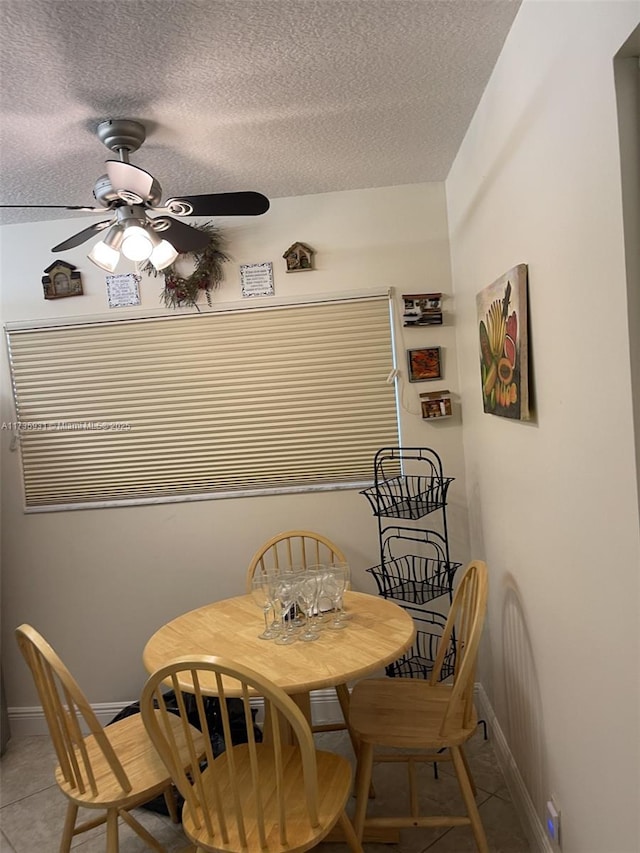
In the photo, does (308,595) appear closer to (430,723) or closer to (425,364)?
(430,723)

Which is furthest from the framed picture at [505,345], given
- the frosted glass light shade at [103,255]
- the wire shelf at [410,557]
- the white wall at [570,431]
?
the frosted glass light shade at [103,255]

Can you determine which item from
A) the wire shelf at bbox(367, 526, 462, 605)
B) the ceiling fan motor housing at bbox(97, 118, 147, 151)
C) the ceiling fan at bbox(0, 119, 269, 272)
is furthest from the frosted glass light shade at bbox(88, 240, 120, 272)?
the wire shelf at bbox(367, 526, 462, 605)

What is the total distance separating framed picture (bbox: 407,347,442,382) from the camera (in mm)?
3016

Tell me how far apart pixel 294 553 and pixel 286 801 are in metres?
1.45

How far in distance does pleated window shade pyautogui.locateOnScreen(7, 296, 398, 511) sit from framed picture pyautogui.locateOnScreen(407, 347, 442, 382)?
0.41ft

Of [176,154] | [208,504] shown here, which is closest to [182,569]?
[208,504]

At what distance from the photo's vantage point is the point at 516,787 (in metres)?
2.27

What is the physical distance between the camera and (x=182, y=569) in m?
3.16

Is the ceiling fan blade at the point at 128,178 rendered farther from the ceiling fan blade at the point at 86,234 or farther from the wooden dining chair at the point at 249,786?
the wooden dining chair at the point at 249,786

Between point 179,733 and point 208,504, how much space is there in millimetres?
1248

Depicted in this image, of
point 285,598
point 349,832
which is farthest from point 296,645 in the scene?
point 349,832

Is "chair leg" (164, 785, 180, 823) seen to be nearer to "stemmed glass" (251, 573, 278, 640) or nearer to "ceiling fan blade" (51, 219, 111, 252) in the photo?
"stemmed glass" (251, 573, 278, 640)

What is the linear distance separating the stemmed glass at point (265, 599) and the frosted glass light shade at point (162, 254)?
3.95 feet

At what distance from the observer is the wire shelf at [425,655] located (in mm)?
2857
